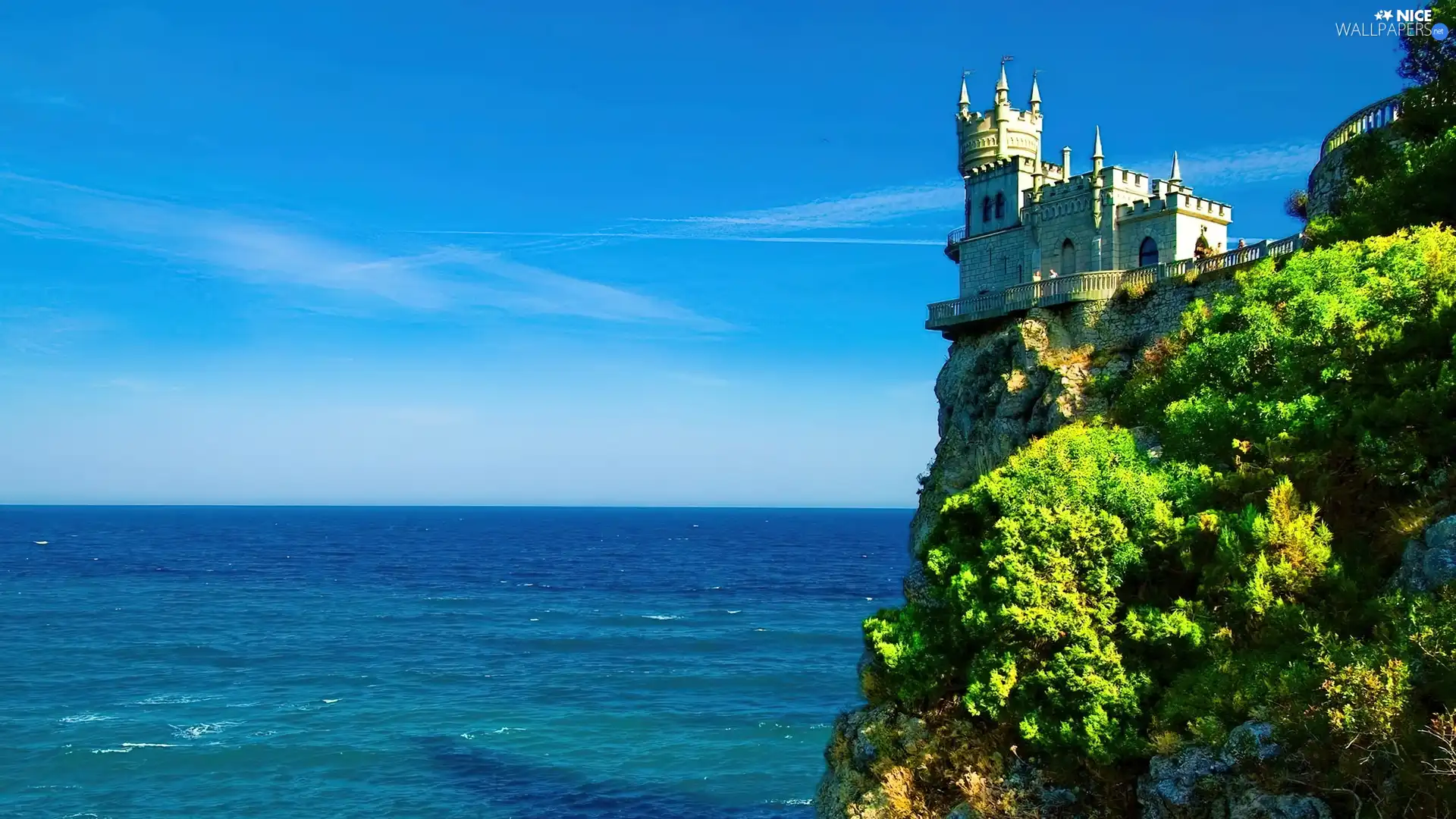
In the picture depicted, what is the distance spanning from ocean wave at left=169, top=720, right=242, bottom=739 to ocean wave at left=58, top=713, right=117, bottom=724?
13.5 ft

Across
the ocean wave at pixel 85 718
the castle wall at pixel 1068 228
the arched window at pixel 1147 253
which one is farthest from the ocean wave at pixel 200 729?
the arched window at pixel 1147 253

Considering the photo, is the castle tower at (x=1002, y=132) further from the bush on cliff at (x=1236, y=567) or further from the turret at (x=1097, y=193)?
the bush on cliff at (x=1236, y=567)

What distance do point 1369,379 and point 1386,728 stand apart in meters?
9.97

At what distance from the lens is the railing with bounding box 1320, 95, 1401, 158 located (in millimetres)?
33844

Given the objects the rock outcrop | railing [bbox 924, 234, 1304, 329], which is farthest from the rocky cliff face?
the rock outcrop

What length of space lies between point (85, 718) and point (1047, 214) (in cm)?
5155

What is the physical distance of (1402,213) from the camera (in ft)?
91.1

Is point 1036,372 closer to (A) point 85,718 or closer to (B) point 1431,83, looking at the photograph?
(B) point 1431,83

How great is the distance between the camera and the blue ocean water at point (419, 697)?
42.1 m

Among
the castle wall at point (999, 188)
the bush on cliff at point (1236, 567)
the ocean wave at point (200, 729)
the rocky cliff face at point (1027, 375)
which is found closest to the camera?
the bush on cliff at point (1236, 567)

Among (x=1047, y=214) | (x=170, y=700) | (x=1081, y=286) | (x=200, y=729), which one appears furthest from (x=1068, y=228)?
(x=170, y=700)

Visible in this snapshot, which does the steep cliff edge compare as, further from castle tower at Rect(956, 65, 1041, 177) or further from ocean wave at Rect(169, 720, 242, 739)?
ocean wave at Rect(169, 720, 242, 739)

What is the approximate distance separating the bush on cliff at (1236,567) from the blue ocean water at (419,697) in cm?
2165

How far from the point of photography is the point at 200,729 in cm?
5009
